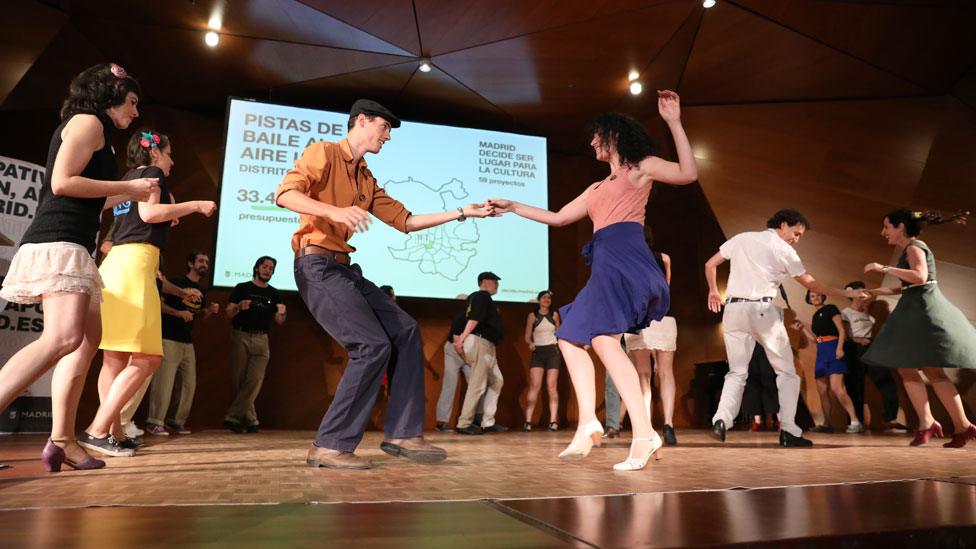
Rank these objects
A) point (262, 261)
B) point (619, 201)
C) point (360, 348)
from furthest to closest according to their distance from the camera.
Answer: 1. point (262, 261)
2. point (619, 201)
3. point (360, 348)

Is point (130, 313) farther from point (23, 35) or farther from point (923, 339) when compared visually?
point (923, 339)

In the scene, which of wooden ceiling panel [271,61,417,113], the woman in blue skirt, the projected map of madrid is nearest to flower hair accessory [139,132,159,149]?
the woman in blue skirt

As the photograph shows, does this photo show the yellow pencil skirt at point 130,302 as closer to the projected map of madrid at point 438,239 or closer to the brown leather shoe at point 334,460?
the brown leather shoe at point 334,460

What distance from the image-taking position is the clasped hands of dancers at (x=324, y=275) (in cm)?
240

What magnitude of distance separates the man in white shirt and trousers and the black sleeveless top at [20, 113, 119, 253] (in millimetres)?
3529

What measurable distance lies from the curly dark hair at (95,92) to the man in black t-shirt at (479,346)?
4437 millimetres

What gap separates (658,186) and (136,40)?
665cm

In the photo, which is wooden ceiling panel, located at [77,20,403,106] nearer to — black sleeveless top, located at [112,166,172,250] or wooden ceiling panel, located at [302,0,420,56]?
wooden ceiling panel, located at [302,0,420,56]

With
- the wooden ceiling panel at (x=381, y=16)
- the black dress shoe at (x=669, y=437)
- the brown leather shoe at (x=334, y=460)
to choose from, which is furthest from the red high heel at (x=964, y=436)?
the wooden ceiling panel at (x=381, y=16)

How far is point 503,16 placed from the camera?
240 inches

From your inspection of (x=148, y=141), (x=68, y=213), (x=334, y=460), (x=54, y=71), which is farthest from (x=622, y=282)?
(x=54, y=71)

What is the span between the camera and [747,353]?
451cm

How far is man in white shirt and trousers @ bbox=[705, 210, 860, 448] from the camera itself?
4.39 metres

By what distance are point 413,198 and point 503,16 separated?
2.35 metres
